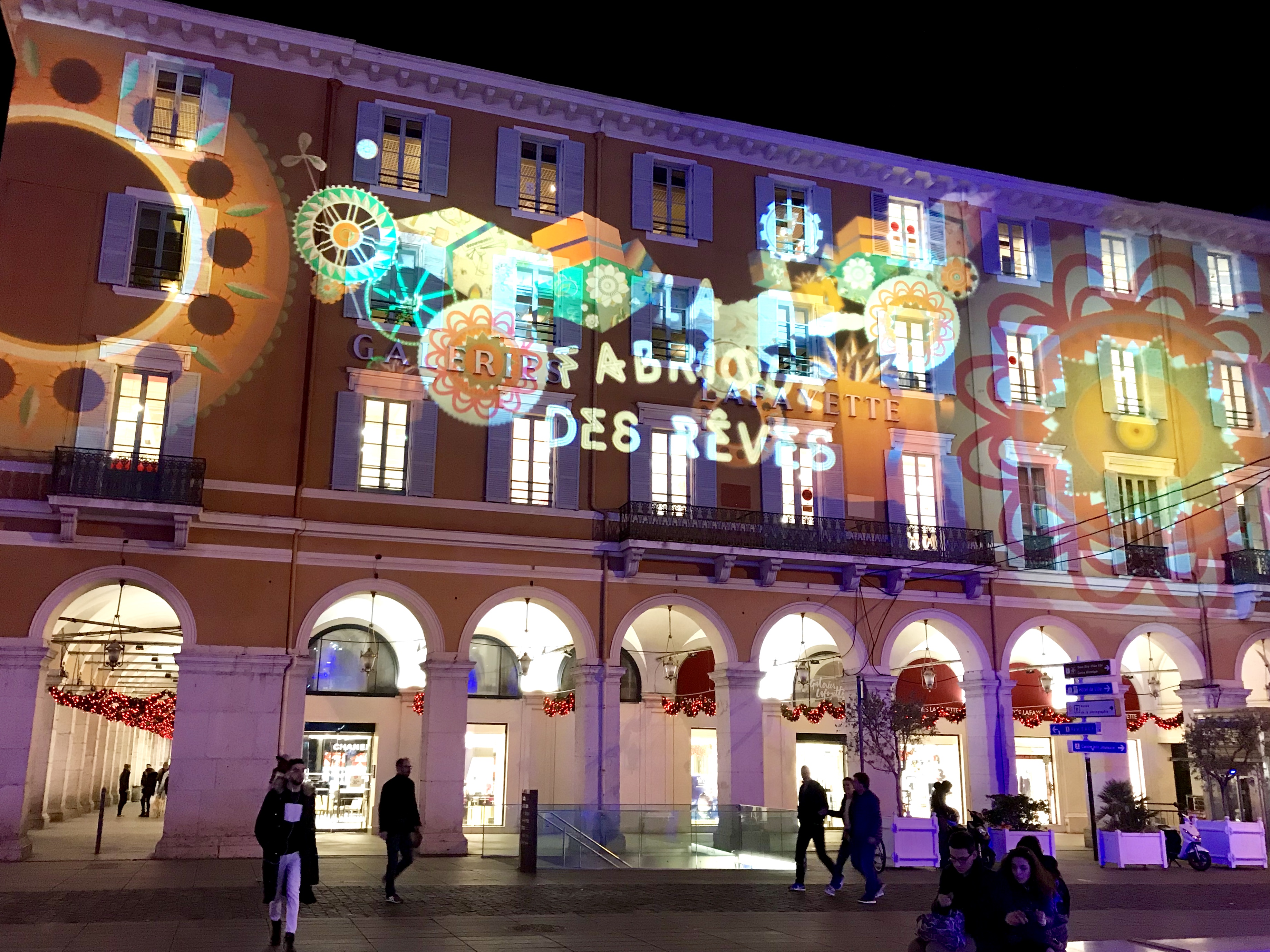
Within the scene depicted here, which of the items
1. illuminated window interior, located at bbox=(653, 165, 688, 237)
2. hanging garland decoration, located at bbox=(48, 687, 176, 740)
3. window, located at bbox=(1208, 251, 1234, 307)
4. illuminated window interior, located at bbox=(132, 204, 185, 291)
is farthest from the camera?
window, located at bbox=(1208, 251, 1234, 307)

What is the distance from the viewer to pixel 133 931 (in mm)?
12148

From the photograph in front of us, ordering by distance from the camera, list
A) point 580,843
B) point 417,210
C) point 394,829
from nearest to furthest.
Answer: point 394,829, point 580,843, point 417,210

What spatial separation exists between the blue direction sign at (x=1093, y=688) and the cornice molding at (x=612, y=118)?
45.8ft

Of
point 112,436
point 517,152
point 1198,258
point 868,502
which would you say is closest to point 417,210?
point 517,152

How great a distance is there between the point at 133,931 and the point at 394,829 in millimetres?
3520

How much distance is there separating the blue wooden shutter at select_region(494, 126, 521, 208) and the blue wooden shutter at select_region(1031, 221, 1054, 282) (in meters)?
14.3

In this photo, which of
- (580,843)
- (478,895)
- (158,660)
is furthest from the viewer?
(158,660)

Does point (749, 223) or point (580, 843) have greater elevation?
point (749, 223)

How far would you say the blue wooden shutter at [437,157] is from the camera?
24.9 meters

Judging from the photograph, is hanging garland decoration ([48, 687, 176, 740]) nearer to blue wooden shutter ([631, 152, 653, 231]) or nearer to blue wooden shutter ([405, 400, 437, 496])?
blue wooden shutter ([405, 400, 437, 496])

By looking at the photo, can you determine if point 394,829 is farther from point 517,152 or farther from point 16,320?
point 517,152

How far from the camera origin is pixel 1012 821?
2139 centimetres

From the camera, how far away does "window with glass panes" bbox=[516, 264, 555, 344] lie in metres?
25.1

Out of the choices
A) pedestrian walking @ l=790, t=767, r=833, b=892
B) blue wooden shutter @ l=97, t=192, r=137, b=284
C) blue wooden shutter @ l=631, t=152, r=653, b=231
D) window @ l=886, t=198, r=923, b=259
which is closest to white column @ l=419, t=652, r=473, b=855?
pedestrian walking @ l=790, t=767, r=833, b=892
